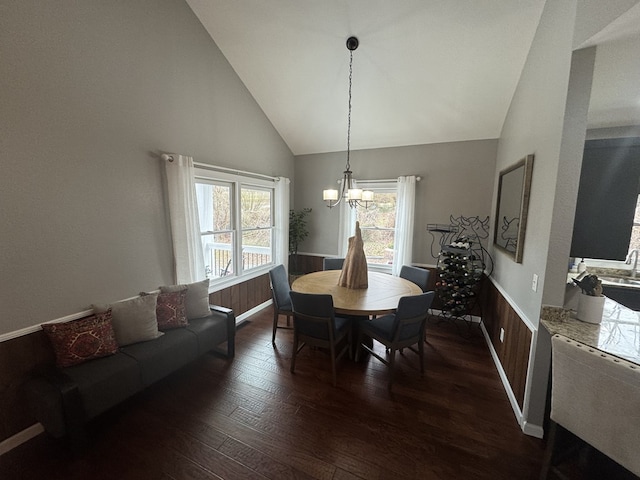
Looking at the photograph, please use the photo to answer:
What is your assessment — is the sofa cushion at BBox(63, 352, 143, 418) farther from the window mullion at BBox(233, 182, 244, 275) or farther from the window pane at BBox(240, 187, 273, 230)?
the window pane at BBox(240, 187, 273, 230)

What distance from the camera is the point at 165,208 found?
8.69ft

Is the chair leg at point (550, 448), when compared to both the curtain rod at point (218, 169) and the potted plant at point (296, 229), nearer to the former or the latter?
the curtain rod at point (218, 169)

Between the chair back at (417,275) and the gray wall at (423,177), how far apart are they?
0.79 m

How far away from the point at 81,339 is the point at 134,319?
0.35 m

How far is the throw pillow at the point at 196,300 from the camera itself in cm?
266

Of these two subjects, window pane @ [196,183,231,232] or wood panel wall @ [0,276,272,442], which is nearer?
wood panel wall @ [0,276,272,442]

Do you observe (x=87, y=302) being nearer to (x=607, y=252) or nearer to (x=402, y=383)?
(x=402, y=383)

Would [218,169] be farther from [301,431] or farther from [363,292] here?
[301,431]

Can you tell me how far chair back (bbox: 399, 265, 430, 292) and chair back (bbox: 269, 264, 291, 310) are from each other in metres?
1.61

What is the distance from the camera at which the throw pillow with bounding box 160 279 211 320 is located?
8.73ft

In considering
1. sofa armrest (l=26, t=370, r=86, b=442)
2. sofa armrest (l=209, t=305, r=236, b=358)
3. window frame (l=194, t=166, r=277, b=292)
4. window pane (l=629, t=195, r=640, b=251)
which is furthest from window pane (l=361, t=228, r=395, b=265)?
sofa armrest (l=26, t=370, r=86, b=442)

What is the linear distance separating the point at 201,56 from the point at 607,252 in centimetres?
463

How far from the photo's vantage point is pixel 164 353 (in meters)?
2.16

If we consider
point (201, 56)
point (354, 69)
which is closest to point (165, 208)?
point (201, 56)
